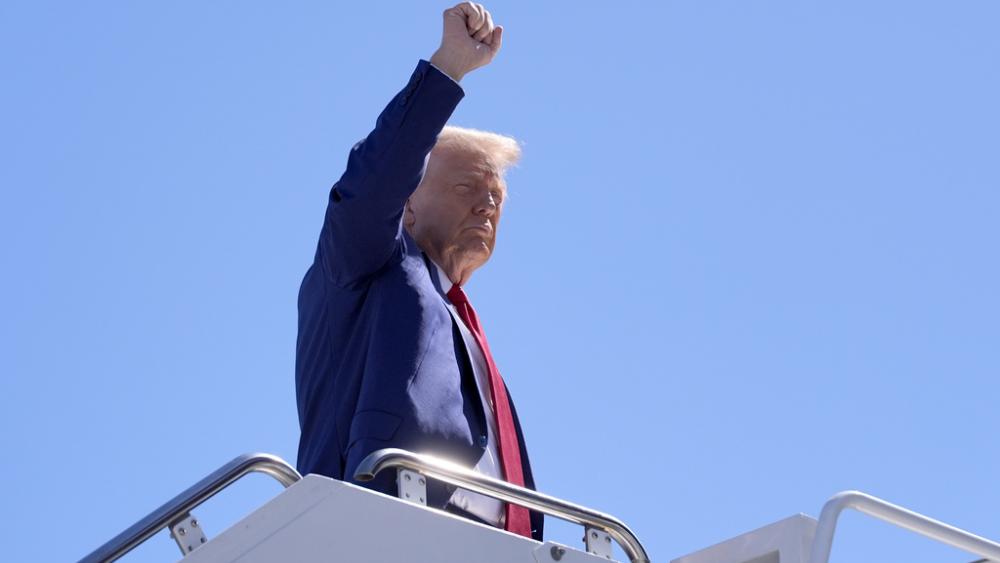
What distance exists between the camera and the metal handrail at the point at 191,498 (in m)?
3.69

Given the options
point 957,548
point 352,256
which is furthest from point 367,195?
point 957,548

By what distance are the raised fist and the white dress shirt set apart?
835 mm

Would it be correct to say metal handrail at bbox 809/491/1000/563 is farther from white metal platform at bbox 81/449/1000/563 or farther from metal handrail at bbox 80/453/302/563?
metal handrail at bbox 80/453/302/563

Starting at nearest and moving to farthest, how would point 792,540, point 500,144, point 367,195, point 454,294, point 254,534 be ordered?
1. point 254,534
2. point 792,540
3. point 367,195
4. point 454,294
5. point 500,144

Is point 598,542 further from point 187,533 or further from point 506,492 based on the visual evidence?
point 187,533

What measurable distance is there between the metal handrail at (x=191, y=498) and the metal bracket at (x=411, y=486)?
0.85 feet

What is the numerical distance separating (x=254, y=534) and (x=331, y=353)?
1.53 m

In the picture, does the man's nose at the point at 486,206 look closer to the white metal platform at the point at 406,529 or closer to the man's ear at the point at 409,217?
the man's ear at the point at 409,217

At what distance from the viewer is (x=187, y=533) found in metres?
3.76

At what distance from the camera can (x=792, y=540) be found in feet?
13.5

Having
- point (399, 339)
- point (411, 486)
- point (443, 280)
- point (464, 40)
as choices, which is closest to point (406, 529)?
point (411, 486)

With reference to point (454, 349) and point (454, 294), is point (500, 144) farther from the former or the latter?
point (454, 349)

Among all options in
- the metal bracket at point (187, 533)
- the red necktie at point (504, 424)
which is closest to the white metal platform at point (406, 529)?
the metal bracket at point (187, 533)

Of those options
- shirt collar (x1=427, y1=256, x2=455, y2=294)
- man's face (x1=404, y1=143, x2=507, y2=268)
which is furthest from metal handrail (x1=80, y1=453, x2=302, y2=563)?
man's face (x1=404, y1=143, x2=507, y2=268)
